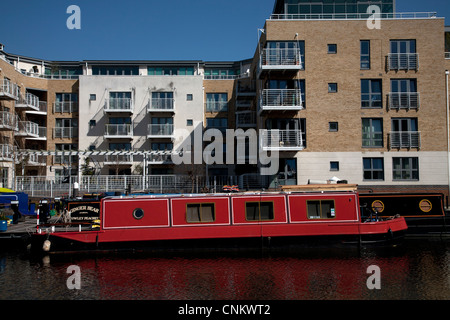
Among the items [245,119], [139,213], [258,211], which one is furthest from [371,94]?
[139,213]

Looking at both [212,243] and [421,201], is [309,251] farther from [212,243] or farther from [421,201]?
[421,201]

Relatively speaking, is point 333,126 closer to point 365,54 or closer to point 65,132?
point 365,54

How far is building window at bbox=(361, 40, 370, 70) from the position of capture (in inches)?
1221

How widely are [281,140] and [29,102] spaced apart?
24.5 meters

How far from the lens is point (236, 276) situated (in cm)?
1430

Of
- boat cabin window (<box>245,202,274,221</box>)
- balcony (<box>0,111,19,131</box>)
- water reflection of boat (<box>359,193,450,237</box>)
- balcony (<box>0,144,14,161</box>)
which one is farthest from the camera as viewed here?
balcony (<box>0,111,19,131</box>)

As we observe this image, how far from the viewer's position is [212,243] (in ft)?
59.5

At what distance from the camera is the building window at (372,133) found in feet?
101

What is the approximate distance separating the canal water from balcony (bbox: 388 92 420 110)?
49.8ft

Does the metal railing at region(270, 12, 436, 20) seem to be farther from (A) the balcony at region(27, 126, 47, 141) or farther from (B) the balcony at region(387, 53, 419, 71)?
(A) the balcony at region(27, 126, 47, 141)

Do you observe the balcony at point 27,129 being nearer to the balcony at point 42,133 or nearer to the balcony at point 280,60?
the balcony at point 42,133

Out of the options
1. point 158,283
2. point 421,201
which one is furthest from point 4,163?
point 421,201

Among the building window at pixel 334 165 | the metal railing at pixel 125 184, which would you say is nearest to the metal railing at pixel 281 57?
the building window at pixel 334 165

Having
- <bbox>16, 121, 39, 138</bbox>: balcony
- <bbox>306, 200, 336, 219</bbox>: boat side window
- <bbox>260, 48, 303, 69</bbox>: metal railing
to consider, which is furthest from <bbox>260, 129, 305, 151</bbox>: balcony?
<bbox>16, 121, 39, 138</bbox>: balcony
